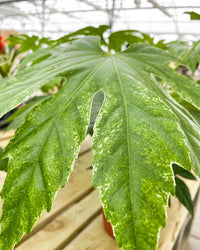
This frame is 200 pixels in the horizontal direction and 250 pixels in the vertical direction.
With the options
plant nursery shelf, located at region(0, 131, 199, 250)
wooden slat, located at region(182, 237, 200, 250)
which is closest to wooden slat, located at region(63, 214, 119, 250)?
plant nursery shelf, located at region(0, 131, 199, 250)

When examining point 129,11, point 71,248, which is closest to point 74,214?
point 71,248

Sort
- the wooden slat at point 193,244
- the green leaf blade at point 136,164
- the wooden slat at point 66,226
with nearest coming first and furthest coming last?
1. the green leaf blade at point 136,164
2. the wooden slat at point 66,226
3. the wooden slat at point 193,244

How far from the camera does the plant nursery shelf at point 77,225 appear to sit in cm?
49

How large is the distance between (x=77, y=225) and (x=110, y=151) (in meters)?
0.35

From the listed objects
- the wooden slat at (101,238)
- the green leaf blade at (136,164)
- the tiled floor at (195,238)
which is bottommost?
the tiled floor at (195,238)

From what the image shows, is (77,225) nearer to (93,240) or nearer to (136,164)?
(93,240)

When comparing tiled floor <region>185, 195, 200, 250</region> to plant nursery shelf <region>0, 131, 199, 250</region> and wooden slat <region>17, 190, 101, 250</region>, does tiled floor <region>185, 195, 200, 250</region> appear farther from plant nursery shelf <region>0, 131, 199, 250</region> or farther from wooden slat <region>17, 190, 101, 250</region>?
wooden slat <region>17, 190, 101, 250</region>

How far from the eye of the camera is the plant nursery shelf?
49 centimetres

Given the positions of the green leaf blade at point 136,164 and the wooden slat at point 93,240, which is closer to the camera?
the green leaf blade at point 136,164

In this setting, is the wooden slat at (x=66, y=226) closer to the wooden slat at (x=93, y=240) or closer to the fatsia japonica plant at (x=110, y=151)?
the wooden slat at (x=93, y=240)

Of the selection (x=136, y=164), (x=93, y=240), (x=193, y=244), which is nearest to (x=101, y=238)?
(x=93, y=240)

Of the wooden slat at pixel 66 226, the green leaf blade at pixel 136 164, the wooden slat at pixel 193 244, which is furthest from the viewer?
the wooden slat at pixel 193 244

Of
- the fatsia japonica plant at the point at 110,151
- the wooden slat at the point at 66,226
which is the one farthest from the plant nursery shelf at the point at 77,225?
the fatsia japonica plant at the point at 110,151

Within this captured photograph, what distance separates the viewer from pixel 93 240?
1.69ft
